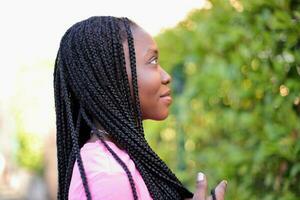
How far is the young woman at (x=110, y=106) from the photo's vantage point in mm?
2467

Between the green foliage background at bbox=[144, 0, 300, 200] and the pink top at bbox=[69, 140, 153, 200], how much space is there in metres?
1.41

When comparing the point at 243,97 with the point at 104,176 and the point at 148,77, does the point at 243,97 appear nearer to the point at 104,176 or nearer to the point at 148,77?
the point at 148,77

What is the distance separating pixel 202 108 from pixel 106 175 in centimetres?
283

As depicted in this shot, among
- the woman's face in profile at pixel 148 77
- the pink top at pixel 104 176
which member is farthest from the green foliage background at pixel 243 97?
the pink top at pixel 104 176

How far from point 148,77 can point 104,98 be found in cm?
16

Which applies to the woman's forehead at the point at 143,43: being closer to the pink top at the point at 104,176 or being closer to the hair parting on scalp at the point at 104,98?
the hair parting on scalp at the point at 104,98

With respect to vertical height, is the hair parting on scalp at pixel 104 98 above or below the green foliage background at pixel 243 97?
above

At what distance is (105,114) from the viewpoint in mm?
2514

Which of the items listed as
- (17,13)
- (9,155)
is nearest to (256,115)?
(17,13)

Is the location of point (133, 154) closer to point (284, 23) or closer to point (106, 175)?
point (106, 175)

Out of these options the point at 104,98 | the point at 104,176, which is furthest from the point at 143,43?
the point at 104,176

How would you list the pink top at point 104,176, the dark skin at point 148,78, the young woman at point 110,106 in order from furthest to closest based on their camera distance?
the dark skin at point 148,78, the young woman at point 110,106, the pink top at point 104,176

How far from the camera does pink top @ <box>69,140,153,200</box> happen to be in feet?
7.73

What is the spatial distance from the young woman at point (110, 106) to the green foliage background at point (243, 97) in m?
1.28
